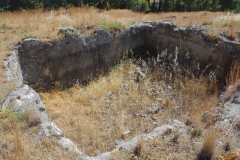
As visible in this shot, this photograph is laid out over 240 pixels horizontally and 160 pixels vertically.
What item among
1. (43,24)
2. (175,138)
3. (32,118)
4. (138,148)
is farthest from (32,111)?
(43,24)

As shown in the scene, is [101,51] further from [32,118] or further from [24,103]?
[32,118]

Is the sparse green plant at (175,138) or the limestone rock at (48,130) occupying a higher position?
the limestone rock at (48,130)

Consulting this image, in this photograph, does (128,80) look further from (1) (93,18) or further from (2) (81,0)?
(2) (81,0)

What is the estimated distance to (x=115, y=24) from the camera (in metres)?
9.75

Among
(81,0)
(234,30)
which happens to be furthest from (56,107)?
(81,0)

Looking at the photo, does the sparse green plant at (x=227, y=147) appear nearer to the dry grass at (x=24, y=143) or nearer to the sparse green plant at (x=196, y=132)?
the sparse green plant at (x=196, y=132)

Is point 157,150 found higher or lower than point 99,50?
lower

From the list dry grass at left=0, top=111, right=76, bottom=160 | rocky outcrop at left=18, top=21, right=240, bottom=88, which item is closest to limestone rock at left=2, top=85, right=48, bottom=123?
dry grass at left=0, top=111, right=76, bottom=160

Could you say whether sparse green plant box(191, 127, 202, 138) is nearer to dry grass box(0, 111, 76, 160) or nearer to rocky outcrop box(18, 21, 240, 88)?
dry grass box(0, 111, 76, 160)

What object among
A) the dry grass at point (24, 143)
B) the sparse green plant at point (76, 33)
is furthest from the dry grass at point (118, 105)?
the sparse green plant at point (76, 33)

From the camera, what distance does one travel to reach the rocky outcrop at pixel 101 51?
25.9ft

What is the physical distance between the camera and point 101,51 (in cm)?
935

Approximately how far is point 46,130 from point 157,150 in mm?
2083

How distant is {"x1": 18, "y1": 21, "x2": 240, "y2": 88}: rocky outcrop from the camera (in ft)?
25.9
